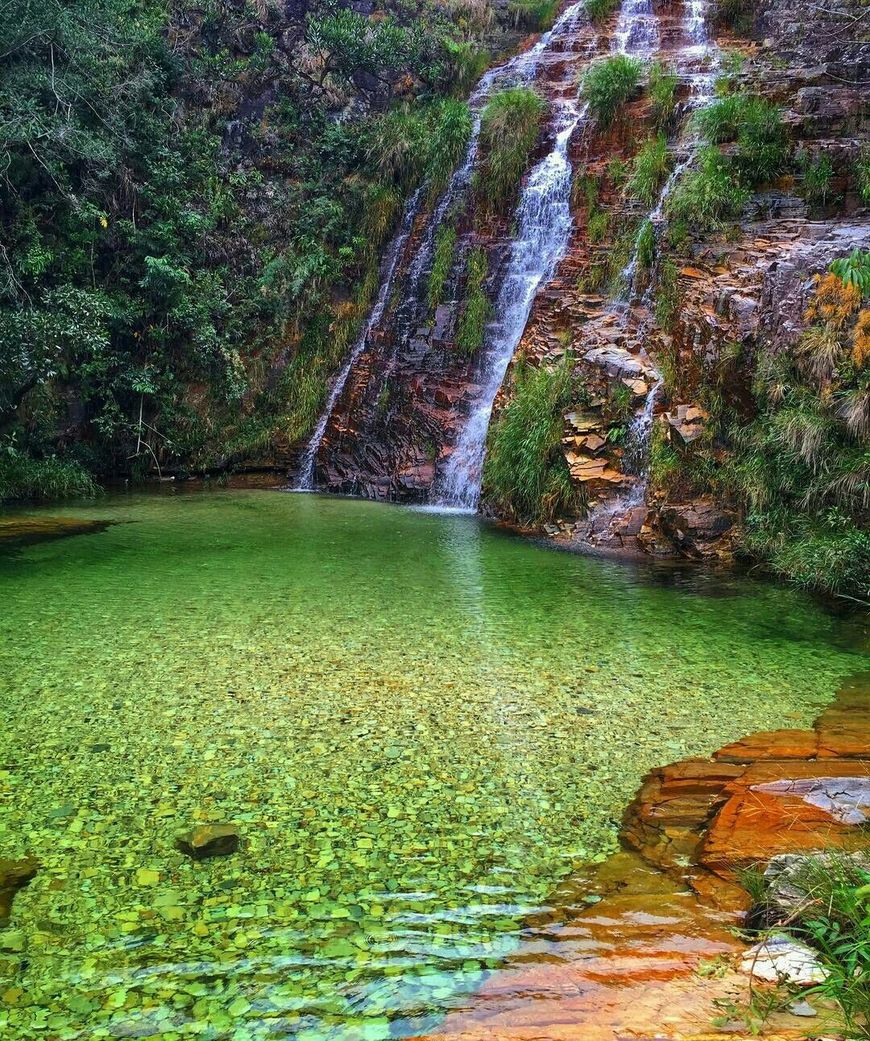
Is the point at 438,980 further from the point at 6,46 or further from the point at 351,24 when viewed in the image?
the point at 351,24

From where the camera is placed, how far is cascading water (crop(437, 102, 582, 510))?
12.6 metres

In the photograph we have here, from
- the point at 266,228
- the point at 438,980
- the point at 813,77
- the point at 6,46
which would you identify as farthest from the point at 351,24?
the point at 438,980

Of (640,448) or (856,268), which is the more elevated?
(856,268)

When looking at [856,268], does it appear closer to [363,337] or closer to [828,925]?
[828,925]

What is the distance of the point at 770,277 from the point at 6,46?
1101cm

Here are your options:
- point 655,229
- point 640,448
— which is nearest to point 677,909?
point 640,448

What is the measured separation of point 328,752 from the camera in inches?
164

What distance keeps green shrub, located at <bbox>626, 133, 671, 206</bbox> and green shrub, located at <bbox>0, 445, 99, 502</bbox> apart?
9826 millimetres

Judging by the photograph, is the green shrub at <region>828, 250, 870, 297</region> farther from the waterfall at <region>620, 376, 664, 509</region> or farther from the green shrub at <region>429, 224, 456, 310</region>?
the green shrub at <region>429, 224, 456, 310</region>

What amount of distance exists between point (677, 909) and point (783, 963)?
0.52 meters

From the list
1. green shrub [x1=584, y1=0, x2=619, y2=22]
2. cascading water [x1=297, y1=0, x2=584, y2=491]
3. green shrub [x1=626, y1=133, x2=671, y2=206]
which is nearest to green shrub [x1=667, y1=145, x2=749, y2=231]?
green shrub [x1=626, y1=133, x2=671, y2=206]

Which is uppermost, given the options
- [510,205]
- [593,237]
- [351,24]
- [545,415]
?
[351,24]

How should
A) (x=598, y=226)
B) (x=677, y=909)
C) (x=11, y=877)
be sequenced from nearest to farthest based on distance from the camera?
(x=677, y=909), (x=11, y=877), (x=598, y=226)

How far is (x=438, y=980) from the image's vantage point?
2.52m
